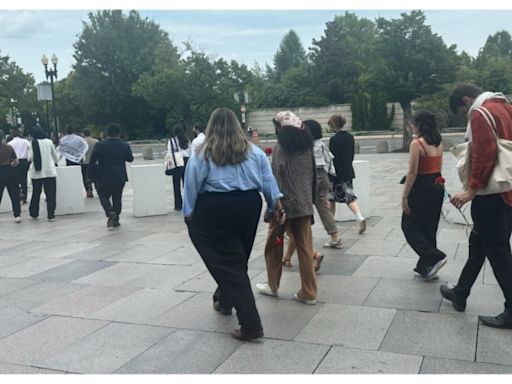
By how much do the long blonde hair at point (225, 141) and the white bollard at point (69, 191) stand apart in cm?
784

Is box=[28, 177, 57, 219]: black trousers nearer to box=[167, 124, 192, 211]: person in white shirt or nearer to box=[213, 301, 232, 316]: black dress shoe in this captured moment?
box=[167, 124, 192, 211]: person in white shirt

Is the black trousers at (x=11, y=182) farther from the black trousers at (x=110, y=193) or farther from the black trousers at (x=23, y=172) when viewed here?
the black trousers at (x=110, y=193)

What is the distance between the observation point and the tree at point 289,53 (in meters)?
99.4

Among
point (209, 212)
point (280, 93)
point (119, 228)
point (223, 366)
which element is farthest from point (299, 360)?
A: point (280, 93)

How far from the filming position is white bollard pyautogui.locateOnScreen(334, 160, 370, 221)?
9148mm

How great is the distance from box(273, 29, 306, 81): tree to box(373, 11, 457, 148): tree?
6979 cm

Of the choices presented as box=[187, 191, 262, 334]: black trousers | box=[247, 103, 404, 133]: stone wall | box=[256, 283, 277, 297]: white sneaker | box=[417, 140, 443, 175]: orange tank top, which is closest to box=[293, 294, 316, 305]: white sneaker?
box=[256, 283, 277, 297]: white sneaker

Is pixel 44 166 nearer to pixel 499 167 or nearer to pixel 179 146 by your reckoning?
pixel 179 146

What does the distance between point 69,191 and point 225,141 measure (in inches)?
317

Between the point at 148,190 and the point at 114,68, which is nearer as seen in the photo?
the point at 148,190

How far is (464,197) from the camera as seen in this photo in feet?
13.4

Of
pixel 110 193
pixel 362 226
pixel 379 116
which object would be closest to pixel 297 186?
pixel 362 226

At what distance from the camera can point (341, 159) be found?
7512 millimetres

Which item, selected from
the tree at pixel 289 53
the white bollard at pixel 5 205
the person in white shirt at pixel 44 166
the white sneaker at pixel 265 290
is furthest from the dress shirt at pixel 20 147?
the tree at pixel 289 53
